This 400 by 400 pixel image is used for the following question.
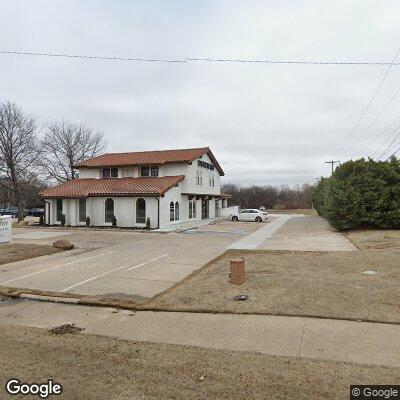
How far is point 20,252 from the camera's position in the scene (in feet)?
54.9

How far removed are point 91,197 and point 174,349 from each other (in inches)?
1105

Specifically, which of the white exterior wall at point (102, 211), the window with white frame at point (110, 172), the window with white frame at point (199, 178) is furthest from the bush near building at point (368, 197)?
the window with white frame at point (110, 172)

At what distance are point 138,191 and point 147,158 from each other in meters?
7.06


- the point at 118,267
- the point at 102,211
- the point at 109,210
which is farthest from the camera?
the point at 102,211

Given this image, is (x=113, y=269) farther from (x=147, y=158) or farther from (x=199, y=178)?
(x=199, y=178)

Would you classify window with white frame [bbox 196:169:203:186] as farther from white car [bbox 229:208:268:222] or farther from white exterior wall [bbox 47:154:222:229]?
white car [bbox 229:208:268:222]

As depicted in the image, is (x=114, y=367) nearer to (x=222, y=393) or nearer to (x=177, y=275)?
(x=222, y=393)

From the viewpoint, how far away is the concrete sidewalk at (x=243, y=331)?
18.8 ft

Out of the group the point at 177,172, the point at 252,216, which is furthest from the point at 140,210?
the point at 252,216

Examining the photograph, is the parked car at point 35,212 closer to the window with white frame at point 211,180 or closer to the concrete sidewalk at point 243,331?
the window with white frame at point 211,180

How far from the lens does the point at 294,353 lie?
18.5 feet

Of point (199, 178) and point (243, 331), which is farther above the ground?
point (199, 178)

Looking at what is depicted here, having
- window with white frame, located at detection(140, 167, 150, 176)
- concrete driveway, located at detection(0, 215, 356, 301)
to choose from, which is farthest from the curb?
window with white frame, located at detection(140, 167, 150, 176)

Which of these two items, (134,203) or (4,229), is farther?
(134,203)
